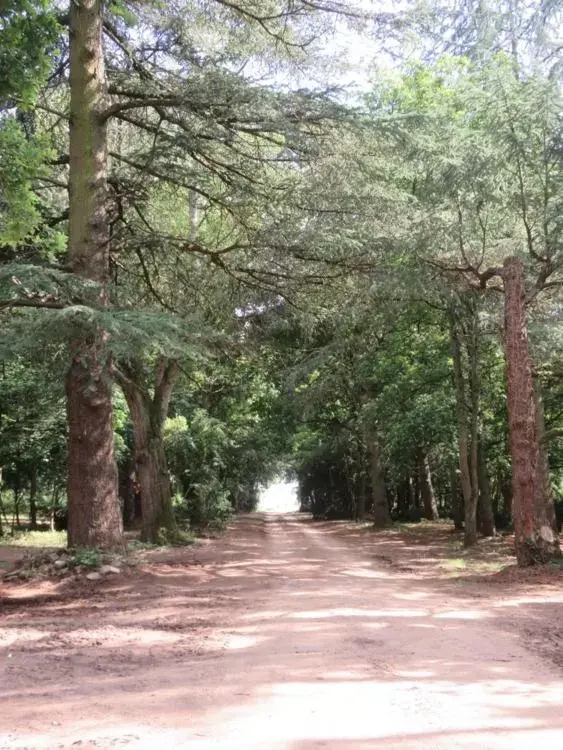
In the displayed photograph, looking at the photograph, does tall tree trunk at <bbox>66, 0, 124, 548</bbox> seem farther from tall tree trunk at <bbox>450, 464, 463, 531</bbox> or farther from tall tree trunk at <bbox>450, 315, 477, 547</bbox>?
tall tree trunk at <bbox>450, 464, 463, 531</bbox>

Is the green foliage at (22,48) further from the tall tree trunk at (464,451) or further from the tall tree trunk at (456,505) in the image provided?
the tall tree trunk at (456,505)

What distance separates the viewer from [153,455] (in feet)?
59.3

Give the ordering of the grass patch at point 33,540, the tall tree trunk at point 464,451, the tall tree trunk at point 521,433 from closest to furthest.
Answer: the tall tree trunk at point 521,433 < the tall tree trunk at point 464,451 < the grass patch at point 33,540

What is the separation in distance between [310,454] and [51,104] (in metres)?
26.9

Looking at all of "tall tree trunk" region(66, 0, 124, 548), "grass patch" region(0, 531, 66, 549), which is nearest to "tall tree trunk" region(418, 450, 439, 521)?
"grass patch" region(0, 531, 66, 549)

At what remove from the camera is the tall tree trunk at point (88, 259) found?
11.1 meters

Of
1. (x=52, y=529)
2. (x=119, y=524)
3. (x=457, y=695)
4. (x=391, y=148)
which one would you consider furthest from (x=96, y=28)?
(x=52, y=529)

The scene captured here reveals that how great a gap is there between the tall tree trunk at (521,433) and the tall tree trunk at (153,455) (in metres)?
8.95

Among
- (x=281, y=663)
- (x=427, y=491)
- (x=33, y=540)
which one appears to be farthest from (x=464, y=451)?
(x=33, y=540)

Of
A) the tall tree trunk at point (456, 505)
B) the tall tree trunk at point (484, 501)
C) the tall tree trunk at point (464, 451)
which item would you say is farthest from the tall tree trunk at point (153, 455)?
the tall tree trunk at point (456, 505)

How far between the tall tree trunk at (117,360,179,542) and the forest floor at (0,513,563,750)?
6.80 m

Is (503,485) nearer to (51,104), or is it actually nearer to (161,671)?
(51,104)

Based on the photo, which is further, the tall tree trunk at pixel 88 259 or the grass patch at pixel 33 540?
the grass patch at pixel 33 540

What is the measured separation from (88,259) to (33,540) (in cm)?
1547
